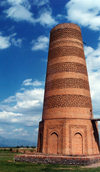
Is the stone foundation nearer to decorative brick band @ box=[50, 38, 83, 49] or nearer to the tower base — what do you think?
the tower base

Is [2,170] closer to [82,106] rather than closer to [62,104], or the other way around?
[62,104]

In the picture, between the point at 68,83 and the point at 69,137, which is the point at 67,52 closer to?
the point at 68,83

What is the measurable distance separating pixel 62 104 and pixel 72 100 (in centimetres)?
85

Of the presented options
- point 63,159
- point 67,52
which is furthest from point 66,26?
point 63,159

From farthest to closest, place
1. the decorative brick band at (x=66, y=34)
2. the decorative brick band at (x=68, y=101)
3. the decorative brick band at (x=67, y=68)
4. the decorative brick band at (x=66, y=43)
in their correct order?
the decorative brick band at (x=66, y=34), the decorative brick band at (x=66, y=43), the decorative brick band at (x=67, y=68), the decorative brick band at (x=68, y=101)

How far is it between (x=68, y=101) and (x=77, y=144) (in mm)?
3254

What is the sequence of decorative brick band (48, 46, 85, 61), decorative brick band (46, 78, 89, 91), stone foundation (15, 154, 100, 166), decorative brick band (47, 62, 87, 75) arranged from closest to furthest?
stone foundation (15, 154, 100, 166) < decorative brick band (46, 78, 89, 91) < decorative brick band (47, 62, 87, 75) < decorative brick band (48, 46, 85, 61)

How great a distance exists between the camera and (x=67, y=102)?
1470cm

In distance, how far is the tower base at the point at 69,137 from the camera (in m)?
13.5

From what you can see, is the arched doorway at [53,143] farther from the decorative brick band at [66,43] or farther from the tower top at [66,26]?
the tower top at [66,26]

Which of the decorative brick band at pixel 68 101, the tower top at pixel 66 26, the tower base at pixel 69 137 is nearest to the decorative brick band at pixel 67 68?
the decorative brick band at pixel 68 101

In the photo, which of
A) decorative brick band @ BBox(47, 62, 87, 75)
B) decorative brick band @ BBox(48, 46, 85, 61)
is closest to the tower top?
decorative brick band @ BBox(48, 46, 85, 61)

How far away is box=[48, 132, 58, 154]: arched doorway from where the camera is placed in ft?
45.6

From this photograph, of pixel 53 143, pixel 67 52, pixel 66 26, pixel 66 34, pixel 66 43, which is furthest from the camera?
pixel 66 26
